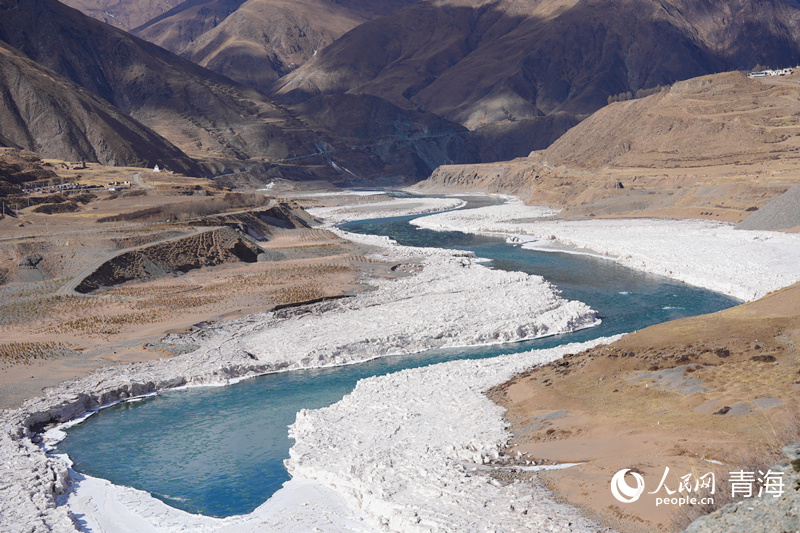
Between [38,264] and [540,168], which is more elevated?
[38,264]

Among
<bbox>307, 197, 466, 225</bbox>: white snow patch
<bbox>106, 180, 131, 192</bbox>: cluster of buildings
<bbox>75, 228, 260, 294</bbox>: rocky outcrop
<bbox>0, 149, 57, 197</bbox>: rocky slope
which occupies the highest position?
<bbox>0, 149, 57, 197</bbox>: rocky slope

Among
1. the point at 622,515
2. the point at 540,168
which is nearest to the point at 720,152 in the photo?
the point at 540,168

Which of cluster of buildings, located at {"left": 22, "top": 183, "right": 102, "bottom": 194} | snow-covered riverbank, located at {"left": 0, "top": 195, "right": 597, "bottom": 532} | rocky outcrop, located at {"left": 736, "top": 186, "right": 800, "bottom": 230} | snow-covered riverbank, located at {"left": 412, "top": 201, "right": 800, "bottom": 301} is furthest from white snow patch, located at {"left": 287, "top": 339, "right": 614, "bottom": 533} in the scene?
cluster of buildings, located at {"left": 22, "top": 183, "right": 102, "bottom": 194}

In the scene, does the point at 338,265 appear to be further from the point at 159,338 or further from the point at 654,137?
the point at 654,137

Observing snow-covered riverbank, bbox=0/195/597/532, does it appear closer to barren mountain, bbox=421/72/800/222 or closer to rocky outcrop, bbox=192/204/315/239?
rocky outcrop, bbox=192/204/315/239

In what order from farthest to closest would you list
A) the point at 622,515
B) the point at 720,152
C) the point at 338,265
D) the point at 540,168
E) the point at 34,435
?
the point at 540,168 → the point at 720,152 → the point at 338,265 → the point at 34,435 → the point at 622,515

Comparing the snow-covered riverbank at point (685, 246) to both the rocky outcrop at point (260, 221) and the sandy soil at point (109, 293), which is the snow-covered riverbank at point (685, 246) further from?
the sandy soil at point (109, 293)

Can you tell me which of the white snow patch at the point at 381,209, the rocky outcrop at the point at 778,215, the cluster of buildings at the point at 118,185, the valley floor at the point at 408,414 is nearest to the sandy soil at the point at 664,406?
the valley floor at the point at 408,414
